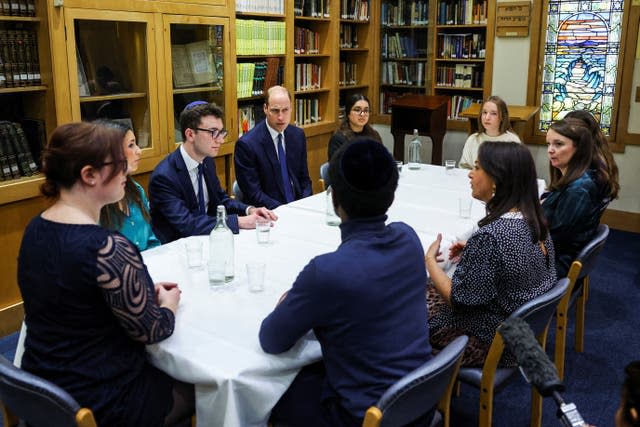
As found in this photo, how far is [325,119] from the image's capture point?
5.90 m

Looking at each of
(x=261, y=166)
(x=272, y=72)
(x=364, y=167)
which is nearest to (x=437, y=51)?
(x=272, y=72)

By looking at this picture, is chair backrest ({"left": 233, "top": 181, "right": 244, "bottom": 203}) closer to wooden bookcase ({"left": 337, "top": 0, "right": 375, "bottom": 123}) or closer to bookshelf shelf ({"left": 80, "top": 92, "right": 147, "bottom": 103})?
bookshelf shelf ({"left": 80, "top": 92, "right": 147, "bottom": 103})

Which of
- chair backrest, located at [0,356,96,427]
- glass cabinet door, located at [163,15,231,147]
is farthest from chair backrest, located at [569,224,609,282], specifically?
glass cabinet door, located at [163,15,231,147]

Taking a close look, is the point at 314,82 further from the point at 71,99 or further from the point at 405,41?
the point at 71,99

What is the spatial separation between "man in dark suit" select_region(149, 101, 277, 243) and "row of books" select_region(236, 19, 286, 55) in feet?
6.14

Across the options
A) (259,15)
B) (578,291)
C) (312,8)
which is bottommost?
(578,291)

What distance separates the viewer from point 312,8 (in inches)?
213

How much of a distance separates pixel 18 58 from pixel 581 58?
447cm

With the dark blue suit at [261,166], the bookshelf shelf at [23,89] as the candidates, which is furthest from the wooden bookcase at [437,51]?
the bookshelf shelf at [23,89]

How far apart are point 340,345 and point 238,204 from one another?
5.62 ft

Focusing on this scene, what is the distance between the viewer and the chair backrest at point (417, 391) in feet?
4.57

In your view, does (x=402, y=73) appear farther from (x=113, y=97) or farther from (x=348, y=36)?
(x=113, y=97)

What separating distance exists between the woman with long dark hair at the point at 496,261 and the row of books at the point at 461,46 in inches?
155

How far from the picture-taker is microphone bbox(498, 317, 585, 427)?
2.77ft
